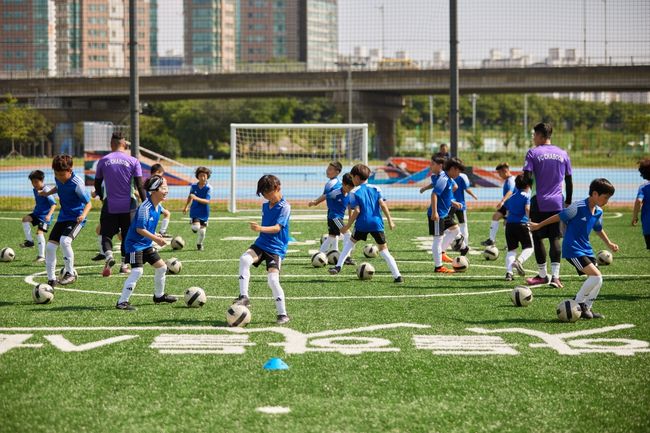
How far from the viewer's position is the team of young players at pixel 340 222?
11492 millimetres

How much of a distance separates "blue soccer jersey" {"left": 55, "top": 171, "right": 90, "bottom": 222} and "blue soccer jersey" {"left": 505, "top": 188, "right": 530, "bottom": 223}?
6491 mm

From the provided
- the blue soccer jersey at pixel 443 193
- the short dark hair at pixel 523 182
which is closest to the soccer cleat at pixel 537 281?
the short dark hair at pixel 523 182

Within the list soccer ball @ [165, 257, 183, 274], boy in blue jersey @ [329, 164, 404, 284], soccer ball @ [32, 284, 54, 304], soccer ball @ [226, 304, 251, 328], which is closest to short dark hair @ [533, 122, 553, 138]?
boy in blue jersey @ [329, 164, 404, 284]

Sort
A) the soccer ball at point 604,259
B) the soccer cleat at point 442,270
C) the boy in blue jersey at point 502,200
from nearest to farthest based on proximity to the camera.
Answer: the soccer cleat at point 442,270 → the soccer ball at point 604,259 → the boy in blue jersey at point 502,200

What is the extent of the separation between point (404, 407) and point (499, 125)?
332ft

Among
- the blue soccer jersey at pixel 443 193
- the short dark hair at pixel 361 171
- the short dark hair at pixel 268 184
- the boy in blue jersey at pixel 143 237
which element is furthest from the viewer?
the blue soccer jersey at pixel 443 193

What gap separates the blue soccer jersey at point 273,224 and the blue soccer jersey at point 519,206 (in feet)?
16.1

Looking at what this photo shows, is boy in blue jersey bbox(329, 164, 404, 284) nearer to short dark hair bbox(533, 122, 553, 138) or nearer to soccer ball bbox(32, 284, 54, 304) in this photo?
short dark hair bbox(533, 122, 553, 138)

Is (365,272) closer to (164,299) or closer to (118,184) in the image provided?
(164,299)

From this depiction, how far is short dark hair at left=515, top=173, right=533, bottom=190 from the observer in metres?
14.3

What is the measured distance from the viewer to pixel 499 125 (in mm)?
106438

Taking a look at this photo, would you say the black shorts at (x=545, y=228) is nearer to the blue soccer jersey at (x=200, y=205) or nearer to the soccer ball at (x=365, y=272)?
the soccer ball at (x=365, y=272)

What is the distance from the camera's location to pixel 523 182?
14.6 meters

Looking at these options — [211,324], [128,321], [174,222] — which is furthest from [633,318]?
[174,222]
